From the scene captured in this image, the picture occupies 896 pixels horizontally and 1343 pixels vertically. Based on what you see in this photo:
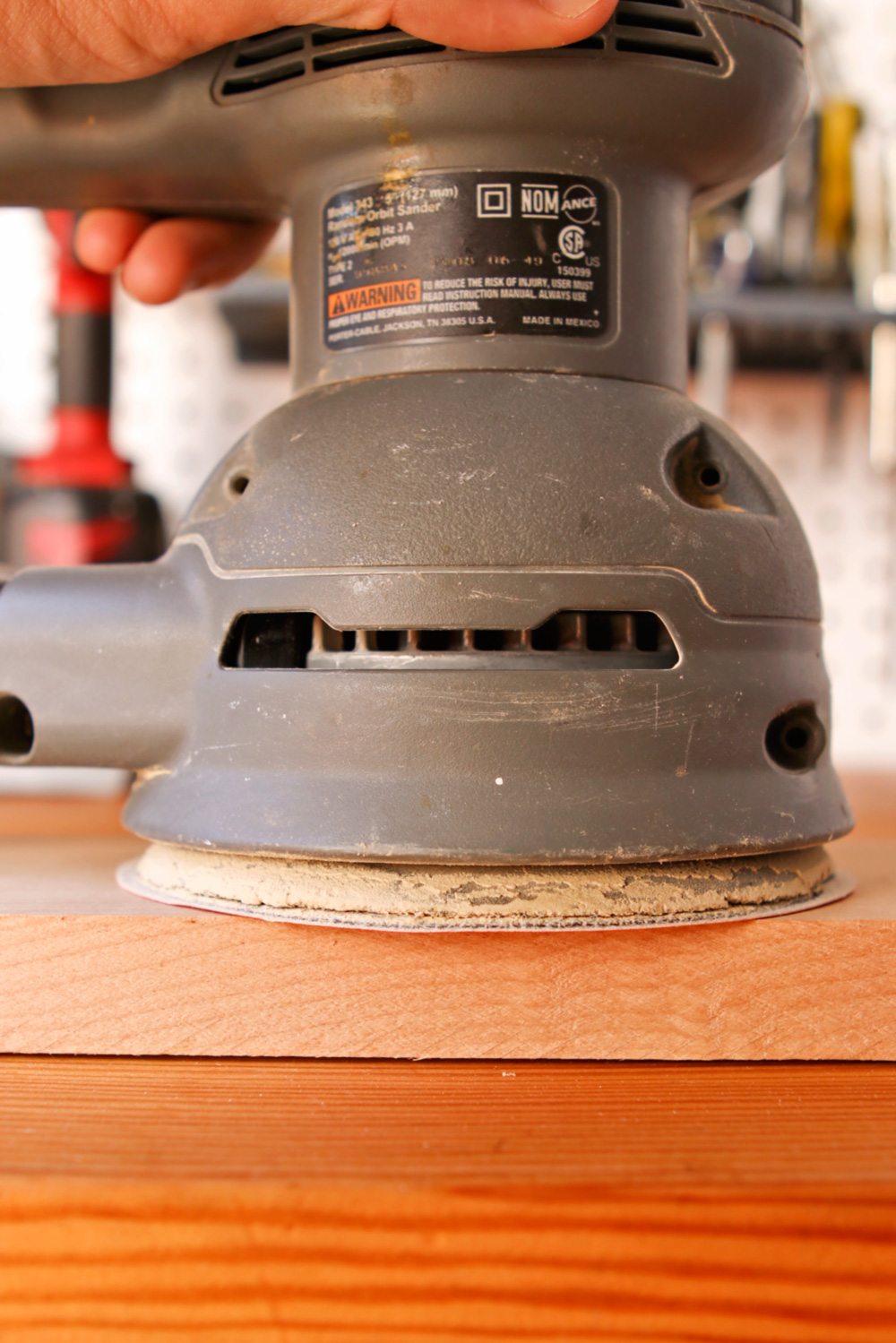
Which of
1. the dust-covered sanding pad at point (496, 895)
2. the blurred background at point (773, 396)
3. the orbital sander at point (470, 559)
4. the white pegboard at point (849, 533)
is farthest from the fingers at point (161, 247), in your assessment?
the white pegboard at point (849, 533)

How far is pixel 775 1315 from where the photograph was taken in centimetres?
37

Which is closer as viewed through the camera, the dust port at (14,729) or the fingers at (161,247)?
the dust port at (14,729)

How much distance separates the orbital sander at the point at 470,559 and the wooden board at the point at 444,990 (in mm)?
20

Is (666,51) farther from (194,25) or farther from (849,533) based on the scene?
(849,533)

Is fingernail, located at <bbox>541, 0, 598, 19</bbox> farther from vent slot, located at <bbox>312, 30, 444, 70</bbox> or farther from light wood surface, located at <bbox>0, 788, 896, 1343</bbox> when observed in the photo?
light wood surface, located at <bbox>0, 788, 896, 1343</bbox>

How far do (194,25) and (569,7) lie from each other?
0.71 feet

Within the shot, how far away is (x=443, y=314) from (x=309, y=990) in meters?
0.40

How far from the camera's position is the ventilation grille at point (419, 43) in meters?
0.58

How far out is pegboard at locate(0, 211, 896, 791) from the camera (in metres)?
2.01

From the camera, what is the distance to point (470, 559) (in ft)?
1.83

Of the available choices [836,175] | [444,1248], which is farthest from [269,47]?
[836,175]

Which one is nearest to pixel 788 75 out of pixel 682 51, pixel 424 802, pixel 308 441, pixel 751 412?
pixel 682 51

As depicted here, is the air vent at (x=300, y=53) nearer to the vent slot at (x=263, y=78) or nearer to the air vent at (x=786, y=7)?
the vent slot at (x=263, y=78)

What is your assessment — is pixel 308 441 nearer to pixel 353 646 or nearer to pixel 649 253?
pixel 353 646
